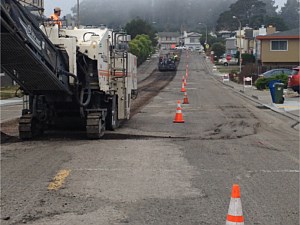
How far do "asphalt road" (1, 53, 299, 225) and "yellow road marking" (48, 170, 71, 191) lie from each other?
2cm

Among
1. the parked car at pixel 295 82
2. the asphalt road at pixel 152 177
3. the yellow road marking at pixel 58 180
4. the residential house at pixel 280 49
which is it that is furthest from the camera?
the residential house at pixel 280 49

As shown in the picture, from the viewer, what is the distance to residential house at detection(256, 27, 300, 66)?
67.1 metres

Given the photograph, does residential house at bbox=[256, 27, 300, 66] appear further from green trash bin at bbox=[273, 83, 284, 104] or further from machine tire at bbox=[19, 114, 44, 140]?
machine tire at bbox=[19, 114, 44, 140]

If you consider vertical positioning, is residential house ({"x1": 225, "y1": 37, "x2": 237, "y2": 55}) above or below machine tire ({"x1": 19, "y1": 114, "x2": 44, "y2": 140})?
above

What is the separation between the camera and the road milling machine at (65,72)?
12320mm

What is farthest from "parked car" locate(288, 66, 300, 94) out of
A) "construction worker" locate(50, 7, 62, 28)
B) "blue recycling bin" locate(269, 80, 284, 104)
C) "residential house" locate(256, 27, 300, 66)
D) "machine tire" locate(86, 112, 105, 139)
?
"residential house" locate(256, 27, 300, 66)

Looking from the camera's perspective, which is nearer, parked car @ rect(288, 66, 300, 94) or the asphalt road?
the asphalt road

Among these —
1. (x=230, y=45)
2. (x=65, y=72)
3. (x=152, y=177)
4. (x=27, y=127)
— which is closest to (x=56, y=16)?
(x=65, y=72)

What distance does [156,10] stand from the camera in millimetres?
193000

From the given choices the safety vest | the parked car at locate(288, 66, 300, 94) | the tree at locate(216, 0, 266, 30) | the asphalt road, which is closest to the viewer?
the asphalt road

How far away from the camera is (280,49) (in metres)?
68.2

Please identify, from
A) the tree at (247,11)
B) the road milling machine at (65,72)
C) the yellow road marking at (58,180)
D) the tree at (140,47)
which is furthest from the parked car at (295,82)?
the tree at (247,11)

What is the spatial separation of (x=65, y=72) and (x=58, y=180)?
4.68 meters

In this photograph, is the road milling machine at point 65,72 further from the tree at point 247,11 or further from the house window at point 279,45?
the tree at point 247,11
